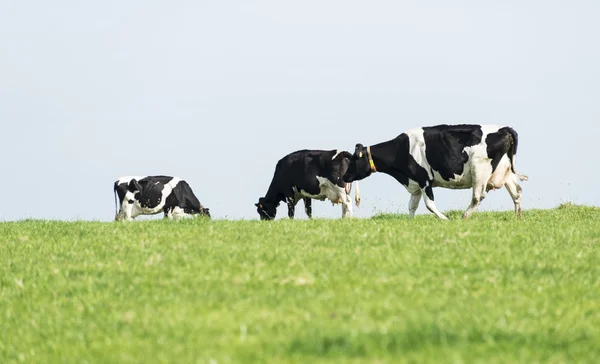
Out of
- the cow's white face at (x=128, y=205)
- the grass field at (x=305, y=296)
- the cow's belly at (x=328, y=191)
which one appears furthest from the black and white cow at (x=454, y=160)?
the cow's white face at (x=128, y=205)

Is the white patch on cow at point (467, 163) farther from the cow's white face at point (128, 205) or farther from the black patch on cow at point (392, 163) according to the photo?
the cow's white face at point (128, 205)

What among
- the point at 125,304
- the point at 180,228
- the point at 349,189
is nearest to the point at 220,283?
the point at 125,304

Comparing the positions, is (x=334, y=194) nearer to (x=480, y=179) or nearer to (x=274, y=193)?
(x=274, y=193)

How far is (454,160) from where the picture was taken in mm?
22453

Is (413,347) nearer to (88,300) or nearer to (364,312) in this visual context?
(364,312)

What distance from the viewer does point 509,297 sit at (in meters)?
9.28

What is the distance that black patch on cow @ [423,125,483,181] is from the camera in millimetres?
22391

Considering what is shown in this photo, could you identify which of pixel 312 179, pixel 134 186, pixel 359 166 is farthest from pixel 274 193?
pixel 134 186

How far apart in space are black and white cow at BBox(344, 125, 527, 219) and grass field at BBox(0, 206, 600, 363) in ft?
23.2

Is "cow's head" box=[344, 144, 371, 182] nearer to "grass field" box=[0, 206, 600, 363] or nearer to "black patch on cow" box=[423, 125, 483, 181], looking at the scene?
"black patch on cow" box=[423, 125, 483, 181]

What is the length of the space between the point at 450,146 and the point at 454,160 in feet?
1.36

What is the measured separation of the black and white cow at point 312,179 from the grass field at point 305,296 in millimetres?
13470

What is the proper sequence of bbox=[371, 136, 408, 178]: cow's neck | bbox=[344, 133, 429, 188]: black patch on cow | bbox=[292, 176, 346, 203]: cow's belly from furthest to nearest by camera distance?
bbox=[292, 176, 346, 203]: cow's belly, bbox=[371, 136, 408, 178]: cow's neck, bbox=[344, 133, 429, 188]: black patch on cow

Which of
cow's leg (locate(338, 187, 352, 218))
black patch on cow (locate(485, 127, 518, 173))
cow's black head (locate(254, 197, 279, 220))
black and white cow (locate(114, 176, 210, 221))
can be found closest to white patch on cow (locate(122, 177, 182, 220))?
black and white cow (locate(114, 176, 210, 221))
